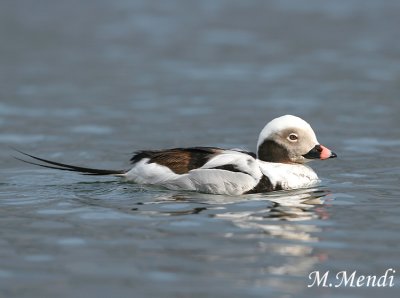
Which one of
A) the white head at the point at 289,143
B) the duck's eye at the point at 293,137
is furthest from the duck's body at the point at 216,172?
the duck's eye at the point at 293,137

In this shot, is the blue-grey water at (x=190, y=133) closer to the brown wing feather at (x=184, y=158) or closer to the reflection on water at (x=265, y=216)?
the reflection on water at (x=265, y=216)

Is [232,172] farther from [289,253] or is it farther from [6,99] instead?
[6,99]

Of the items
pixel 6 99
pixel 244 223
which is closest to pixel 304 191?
pixel 244 223

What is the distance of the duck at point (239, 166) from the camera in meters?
9.66

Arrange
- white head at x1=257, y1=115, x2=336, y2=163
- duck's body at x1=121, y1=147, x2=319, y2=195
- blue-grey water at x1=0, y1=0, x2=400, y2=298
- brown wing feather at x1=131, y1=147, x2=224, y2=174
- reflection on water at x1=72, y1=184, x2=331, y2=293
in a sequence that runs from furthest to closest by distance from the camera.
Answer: white head at x1=257, y1=115, x2=336, y2=163 → brown wing feather at x1=131, y1=147, x2=224, y2=174 → duck's body at x1=121, y1=147, x2=319, y2=195 → reflection on water at x1=72, y1=184, x2=331, y2=293 → blue-grey water at x1=0, y1=0, x2=400, y2=298

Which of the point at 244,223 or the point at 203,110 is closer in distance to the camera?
the point at 244,223

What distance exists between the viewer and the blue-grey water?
7.44m

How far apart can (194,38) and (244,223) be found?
12.8m

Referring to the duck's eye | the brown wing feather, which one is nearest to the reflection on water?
the brown wing feather

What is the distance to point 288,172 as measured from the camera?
32.6 ft

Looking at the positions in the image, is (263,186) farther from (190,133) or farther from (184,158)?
(190,133)

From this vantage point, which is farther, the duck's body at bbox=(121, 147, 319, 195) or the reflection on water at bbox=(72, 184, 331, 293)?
the duck's body at bbox=(121, 147, 319, 195)

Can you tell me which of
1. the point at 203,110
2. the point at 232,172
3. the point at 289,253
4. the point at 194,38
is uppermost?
the point at 194,38

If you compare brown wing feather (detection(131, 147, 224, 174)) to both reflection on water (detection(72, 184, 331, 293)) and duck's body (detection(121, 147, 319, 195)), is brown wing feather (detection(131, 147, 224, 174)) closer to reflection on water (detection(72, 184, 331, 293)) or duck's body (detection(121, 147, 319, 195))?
duck's body (detection(121, 147, 319, 195))
